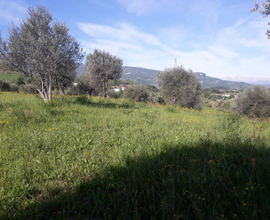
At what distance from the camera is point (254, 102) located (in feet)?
48.9

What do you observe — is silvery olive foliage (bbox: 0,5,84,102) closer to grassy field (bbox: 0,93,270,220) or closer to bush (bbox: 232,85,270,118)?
grassy field (bbox: 0,93,270,220)

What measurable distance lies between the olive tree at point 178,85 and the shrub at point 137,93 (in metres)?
7.41

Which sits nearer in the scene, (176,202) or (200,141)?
(176,202)

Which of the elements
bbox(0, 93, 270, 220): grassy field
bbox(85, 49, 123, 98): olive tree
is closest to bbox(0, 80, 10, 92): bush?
bbox(85, 49, 123, 98): olive tree

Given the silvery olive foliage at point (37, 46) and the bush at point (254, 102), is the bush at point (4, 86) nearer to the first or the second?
the silvery olive foliage at point (37, 46)

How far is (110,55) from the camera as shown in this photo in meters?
27.0

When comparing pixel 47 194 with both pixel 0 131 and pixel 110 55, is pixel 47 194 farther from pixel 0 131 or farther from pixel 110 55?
pixel 110 55

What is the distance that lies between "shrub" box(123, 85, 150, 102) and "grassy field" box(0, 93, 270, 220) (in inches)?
964

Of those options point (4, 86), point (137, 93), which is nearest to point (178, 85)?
point (137, 93)

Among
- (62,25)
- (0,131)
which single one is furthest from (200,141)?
(62,25)

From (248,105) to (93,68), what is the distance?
22.5m

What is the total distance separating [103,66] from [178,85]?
1345 centimetres

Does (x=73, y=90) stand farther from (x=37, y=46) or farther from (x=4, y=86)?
(x=37, y=46)

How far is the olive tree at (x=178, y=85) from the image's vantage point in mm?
20938
